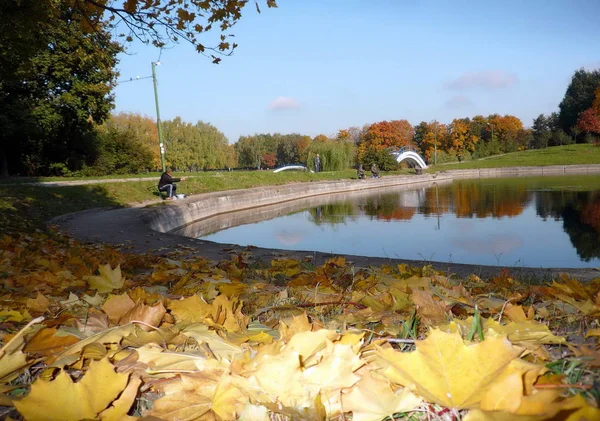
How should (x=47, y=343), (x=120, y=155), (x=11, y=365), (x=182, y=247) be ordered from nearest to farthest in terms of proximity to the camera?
(x=11, y=365) < (x=47, y=343) < (x=182, y=247) < (x=120, y=155)

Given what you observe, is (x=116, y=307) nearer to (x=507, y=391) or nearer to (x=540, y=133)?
(x=507, y=391)

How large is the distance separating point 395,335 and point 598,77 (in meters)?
79.9

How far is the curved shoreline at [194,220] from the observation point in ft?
14.3

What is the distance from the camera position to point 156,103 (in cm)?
2538

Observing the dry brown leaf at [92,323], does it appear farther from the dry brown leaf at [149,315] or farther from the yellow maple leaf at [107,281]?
the yellow maple leaf at [107,281]

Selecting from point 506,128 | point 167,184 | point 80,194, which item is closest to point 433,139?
point 506,128

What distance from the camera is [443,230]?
11.6 m

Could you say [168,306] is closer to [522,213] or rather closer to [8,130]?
[522,213]

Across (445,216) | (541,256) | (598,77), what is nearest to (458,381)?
(541,256)

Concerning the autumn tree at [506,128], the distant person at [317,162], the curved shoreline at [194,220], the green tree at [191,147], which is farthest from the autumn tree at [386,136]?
the curved shoreline at [194,220]

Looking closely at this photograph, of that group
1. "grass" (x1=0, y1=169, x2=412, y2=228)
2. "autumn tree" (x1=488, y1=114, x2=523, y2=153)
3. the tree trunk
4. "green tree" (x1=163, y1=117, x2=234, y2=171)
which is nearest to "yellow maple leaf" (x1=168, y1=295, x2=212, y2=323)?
"grass" (x1=0, y1=169, x2=412, y2=228)

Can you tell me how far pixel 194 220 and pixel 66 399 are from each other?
14322 millimetres

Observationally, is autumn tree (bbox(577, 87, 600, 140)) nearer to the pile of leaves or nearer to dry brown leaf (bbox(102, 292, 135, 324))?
the pile of leaves

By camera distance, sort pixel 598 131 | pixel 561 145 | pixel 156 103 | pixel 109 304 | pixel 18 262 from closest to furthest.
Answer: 1. pixel 109 304
2. pixel 18 262
3. pixel 156 103
4. pixel 598 131
5. pixel 561 145
